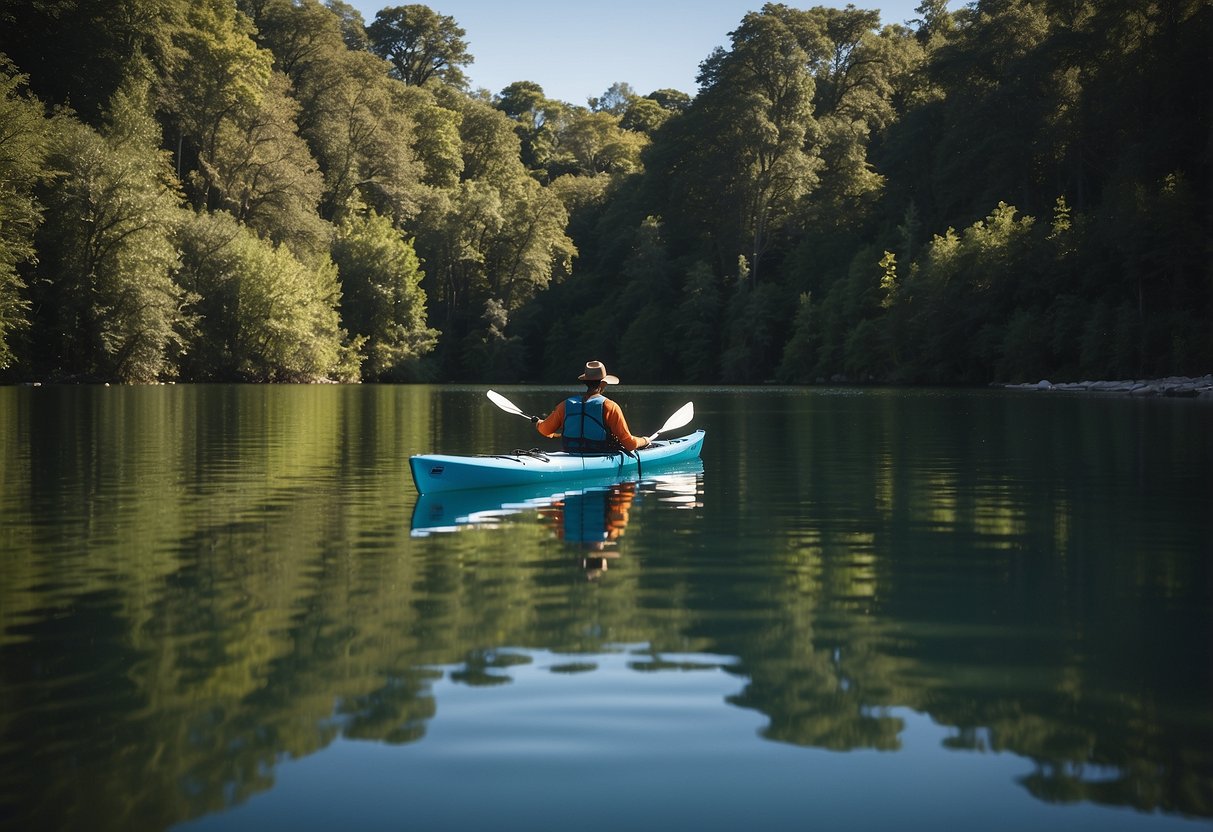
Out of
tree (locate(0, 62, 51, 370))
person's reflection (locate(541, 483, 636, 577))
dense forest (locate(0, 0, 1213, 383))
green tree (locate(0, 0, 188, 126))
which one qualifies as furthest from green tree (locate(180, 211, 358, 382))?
person's reflection (locate(541, 483, 636, 577))

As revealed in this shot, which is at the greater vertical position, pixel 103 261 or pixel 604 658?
pixel 103 261

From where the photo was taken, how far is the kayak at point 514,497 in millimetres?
10523

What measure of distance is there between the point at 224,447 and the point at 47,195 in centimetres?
2917

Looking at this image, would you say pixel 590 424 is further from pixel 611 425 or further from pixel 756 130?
pixel 756 130

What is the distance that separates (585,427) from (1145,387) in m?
29.0

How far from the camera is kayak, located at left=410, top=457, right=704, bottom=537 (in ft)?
34.5

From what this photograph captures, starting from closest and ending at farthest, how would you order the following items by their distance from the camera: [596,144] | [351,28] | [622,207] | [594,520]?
[594,520] → [622,207] → [351,28] → [596,144]

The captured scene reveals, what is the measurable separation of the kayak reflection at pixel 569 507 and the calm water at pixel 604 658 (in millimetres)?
76

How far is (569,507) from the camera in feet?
38.7

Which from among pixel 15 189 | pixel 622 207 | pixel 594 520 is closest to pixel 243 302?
pixel 15 189

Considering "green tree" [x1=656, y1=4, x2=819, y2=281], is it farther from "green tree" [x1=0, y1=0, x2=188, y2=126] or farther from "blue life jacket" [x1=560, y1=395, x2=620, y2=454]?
"blue life jacket" [x1=560, y1=395, x2=620, y2=454]

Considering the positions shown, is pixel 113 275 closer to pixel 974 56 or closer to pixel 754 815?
pixel 974 56

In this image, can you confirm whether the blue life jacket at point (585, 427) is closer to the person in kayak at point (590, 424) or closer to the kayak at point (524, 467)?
the person in kayak at point (590, 424)

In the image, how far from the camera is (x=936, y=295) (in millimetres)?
52531
